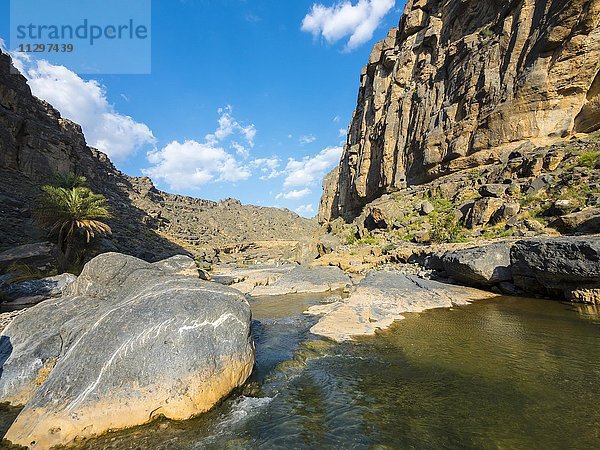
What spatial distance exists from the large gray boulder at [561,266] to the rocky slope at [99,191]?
98.9 feet

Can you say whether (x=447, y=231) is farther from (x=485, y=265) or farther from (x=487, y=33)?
(x=487, y=33)

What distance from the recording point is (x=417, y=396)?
522 centimetres

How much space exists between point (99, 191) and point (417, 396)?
74.6 metres

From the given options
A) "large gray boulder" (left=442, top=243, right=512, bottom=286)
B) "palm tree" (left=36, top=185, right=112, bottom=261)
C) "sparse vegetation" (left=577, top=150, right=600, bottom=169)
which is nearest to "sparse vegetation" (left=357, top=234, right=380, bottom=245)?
"large gray boulder" (left=442, top=243, right=512, bottom=286)

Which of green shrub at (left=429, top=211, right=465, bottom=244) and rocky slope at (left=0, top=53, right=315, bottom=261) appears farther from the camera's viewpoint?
rocky slope at (left=0, top=53, right=315, bottom=261)

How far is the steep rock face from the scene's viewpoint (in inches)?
1047

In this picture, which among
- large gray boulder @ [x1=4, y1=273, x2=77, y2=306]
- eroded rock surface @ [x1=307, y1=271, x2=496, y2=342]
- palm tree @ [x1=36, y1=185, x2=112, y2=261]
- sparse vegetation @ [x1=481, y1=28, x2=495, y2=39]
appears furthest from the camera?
sparse vegetation @ [x1=481, y1=28, x2=495, y2=39]

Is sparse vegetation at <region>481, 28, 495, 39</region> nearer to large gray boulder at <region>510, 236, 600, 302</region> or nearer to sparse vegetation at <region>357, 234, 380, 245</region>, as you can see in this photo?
sparse vegetation at <region>357, 234, 380, 245</region>

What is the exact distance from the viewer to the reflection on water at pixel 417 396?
411 cm

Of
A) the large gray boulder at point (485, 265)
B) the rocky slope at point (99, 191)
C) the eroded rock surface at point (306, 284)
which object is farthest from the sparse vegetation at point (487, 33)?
the rocky slope at point (99, 191)

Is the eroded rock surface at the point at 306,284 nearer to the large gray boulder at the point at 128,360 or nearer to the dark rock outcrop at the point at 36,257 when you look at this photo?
the dark rock outcrop at the point at 36,257

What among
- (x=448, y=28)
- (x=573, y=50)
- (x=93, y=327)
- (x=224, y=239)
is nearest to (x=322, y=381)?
(x=93, y=327)

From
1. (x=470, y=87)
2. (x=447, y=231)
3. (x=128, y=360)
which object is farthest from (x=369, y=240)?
(x=128, y=360)

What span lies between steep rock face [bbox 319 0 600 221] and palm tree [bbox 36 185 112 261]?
119 feet
